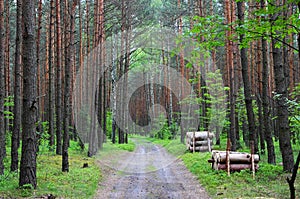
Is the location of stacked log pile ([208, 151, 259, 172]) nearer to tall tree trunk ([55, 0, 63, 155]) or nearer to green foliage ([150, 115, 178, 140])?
tall tree trunk ([55, 0, 63, 155])

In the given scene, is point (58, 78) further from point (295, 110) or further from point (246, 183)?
point (295, 110)

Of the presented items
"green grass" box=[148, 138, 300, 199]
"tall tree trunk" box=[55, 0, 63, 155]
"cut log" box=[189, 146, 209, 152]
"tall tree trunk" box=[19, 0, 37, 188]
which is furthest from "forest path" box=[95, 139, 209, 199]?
"cut log" box=[189, 146, 209, 152]

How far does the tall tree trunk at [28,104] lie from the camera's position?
8.27 metres

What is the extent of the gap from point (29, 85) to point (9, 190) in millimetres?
2757

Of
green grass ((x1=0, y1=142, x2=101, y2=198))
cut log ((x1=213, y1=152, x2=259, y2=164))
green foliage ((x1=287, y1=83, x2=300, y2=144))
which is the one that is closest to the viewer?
green foliage ((x1=287, y1=83, x2=300, y2=144))

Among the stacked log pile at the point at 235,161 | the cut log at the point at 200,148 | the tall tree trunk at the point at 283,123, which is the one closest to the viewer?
the tall tree trunk at the point at 283,123

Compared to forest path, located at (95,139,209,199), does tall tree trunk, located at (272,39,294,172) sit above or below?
above

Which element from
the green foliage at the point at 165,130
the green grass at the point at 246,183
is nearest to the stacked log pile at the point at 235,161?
the green grass at the point at 246,183

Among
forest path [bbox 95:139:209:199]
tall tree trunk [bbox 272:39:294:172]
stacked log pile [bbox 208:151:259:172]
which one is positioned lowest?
forest path [bbox 95:139:209:199]

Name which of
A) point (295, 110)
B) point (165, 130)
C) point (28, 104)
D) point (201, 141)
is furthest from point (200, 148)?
point (165, 130)

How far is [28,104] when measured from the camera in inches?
325

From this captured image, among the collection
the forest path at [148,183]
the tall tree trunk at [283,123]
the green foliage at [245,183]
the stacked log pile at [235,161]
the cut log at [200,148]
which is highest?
the tall tree trunk at [283,123]

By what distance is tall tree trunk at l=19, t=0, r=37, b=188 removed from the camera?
827cm

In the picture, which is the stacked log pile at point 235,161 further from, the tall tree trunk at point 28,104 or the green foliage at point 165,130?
the green foliage at point 165,130
